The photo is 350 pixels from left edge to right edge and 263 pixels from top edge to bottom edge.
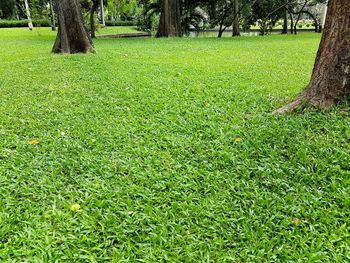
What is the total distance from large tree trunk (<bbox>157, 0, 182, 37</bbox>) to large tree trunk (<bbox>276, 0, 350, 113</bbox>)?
13024 millimetres

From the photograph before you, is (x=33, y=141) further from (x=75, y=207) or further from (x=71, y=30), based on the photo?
(x=71, y=30)

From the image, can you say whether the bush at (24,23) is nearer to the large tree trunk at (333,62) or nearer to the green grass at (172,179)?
the green grass at (172,179)

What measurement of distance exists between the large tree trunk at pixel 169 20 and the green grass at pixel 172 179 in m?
12.0

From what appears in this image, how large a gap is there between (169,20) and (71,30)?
337 inches

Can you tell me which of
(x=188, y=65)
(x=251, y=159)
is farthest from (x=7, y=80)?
(x=251, y=159)

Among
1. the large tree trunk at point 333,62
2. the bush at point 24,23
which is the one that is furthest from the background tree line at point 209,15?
the large tree trunk at point 333,62

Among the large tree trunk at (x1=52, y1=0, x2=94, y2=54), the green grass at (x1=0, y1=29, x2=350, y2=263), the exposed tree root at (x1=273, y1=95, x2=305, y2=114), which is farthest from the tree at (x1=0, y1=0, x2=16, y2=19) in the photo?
the exposed tree root at (x1=273, y1=95, x2=305, y2=114)

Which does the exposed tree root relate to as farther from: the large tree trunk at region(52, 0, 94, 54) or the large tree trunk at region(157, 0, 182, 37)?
the large tree trunk at region(157, 0, 182, 37)

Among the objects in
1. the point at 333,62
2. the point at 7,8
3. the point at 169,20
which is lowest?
the point at 333,62

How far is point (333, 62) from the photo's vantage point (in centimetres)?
303

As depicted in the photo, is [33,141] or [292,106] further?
[292,106]

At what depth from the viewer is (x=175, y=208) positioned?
80.0 inches

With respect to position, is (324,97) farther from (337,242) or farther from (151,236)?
(151,236)

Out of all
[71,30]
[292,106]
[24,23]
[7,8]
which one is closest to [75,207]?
[292,106]
